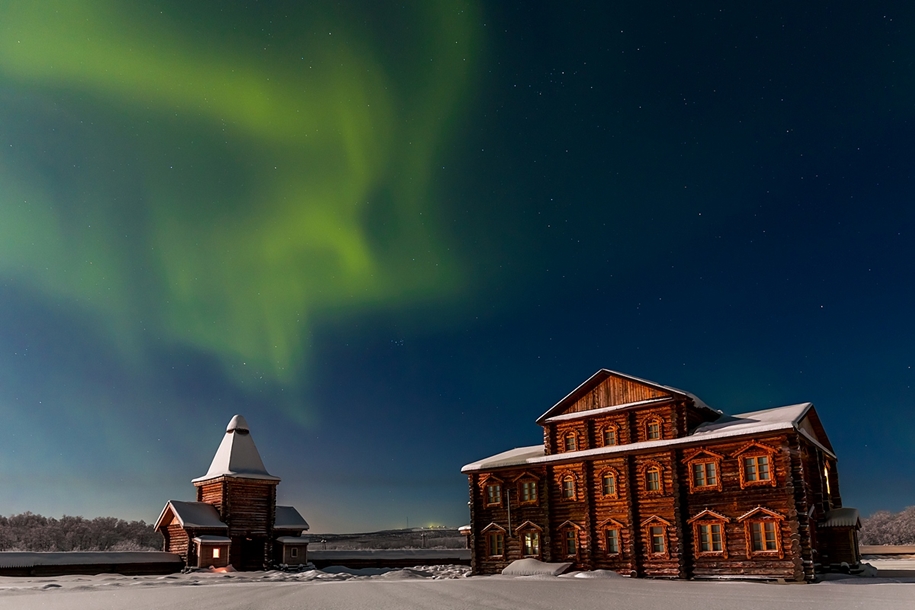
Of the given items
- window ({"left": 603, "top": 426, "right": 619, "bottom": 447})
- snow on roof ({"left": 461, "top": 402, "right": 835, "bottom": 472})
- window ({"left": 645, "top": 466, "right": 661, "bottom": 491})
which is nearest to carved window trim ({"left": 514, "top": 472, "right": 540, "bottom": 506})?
snow on roof ({"left": 461, "top": 402, "right": 835, "bottom": 472})

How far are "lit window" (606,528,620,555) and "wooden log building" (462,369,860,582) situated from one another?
2.1 inches

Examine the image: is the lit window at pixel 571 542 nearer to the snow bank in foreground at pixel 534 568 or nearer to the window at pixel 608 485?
the snow bank in foreground at pixel 534 568

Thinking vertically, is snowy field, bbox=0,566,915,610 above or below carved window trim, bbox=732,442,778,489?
below

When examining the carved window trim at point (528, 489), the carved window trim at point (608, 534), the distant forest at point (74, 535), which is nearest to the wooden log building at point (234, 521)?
the carved window trim at point (528, 489)

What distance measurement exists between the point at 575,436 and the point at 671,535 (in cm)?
722

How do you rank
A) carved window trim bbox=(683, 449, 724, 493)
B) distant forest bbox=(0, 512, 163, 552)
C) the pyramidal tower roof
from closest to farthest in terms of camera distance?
1. carved window trim bbox=(683, 449, 724, 493)
2. the pyramidal tower roof
3. distant forest bbox=(0, 512, 163, 552)

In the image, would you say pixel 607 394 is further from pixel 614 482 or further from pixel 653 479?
pixel 653 479

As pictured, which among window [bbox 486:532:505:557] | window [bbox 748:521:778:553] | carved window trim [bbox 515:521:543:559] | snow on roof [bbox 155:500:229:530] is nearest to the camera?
window [bbox 748:521:778:553]

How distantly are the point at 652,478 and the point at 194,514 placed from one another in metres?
31.5

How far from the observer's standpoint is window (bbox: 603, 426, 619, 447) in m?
36.3

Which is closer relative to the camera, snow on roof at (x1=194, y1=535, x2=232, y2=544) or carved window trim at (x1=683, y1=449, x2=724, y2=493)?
carved window trim at (x1=683, y1=449, x2=724, y2=493)

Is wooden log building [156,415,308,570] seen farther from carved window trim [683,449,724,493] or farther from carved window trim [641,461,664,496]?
carved window trim [683,449,724,493]

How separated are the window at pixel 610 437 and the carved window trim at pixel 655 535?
13.9ft

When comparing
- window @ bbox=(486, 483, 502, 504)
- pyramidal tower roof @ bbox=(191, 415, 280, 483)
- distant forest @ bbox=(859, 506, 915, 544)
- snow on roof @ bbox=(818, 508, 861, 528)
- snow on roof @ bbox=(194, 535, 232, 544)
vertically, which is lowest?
distant forest @ bbox=(859, 506, 915, 544)
